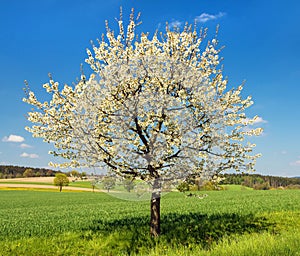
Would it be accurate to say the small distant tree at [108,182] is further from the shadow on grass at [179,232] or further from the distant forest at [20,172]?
the distant forest at [20,172]

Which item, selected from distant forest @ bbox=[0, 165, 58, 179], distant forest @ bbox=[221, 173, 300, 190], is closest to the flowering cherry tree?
distant forest @ bbox=[221, 173, 300, 190]

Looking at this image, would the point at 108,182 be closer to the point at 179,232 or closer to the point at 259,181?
the point at 179,232

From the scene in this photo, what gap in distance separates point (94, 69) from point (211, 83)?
4345 mm

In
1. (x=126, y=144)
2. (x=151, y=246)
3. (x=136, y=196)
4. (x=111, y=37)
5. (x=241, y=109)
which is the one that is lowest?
(x=151, y=246)

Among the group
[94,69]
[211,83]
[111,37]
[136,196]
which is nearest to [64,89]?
[94,69]

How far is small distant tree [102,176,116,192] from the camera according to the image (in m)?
10.8

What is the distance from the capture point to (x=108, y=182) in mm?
10945

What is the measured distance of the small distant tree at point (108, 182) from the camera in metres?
10.8

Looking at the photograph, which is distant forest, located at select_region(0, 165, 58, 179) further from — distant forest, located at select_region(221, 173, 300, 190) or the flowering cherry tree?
the flowering cherry tree

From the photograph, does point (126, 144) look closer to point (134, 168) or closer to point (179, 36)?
point (134, 168)

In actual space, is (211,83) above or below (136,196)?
above

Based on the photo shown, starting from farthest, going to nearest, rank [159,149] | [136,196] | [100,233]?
[100,233] < [136,196] < [159,149]

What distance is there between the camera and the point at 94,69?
11.2 metres

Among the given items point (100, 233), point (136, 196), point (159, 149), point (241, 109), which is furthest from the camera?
point (100, 233)
